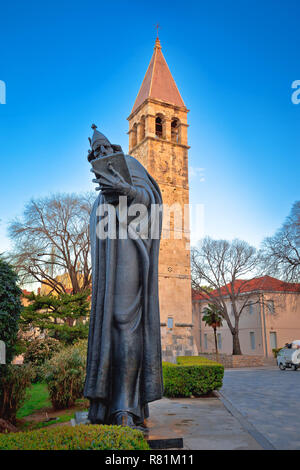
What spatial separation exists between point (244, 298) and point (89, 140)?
3474cm

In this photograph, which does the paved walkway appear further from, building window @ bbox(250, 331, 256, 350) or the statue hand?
building window @ bbox(250, 331, 256, 350)

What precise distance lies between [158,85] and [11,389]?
92.6 ft

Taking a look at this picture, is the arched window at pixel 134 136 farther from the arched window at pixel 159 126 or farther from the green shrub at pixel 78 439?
the green shrub at pixel 78 439

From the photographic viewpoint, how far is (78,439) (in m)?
2.40

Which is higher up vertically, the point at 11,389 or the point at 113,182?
the point at 113,182

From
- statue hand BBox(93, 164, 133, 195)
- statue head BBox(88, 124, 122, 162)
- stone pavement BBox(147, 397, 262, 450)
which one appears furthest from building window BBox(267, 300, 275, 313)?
statue hand BBox(93, 164, 133, 195)

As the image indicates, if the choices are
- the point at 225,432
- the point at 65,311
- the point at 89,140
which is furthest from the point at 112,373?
the point at 65,311

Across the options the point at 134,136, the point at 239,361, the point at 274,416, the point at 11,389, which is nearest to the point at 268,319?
the point at 239,361

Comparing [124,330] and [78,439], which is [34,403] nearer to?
[124,330]

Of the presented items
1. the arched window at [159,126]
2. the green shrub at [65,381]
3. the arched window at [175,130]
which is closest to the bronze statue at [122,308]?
the green shrub at [65,381]

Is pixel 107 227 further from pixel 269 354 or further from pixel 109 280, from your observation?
pixel 269 354

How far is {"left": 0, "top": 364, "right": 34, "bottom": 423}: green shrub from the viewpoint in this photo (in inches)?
262
